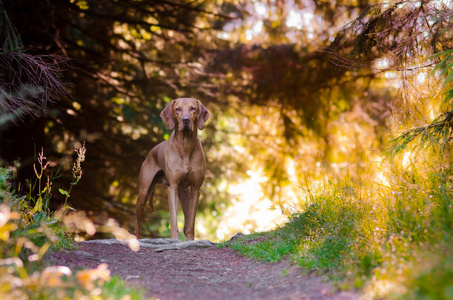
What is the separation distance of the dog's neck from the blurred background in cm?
238

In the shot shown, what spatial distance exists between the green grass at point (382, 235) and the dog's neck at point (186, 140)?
189 cm

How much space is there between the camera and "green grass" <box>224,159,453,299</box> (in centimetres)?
237

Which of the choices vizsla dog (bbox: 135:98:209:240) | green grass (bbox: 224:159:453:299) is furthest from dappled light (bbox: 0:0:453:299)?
vizsla dog (bbox: 135:98:209:240)

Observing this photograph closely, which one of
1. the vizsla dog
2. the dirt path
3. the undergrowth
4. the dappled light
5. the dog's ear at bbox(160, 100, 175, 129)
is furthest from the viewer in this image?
the dog's ear at bbox(160, 100, 175, 129)

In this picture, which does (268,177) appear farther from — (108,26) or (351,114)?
(108,26)

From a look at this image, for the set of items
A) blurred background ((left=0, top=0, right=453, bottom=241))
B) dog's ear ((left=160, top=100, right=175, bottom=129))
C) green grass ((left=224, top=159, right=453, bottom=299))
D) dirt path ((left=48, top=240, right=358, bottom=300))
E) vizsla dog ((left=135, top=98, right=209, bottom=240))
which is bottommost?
Answer: dirt path ((left=48, top=240, right=358, bottom=300))

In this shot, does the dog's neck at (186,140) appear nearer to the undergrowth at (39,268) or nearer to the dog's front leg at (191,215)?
the dog's front leg at (191,215)

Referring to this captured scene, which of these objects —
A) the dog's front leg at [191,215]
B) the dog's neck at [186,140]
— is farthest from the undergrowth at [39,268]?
the dog's front leg at [191,215]

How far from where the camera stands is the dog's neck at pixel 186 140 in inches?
244

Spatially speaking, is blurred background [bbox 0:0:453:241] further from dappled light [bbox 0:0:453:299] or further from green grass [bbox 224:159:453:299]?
green grass [bbox 224:159:453:299]

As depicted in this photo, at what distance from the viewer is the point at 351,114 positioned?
11.2 m

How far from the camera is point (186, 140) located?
6.20m

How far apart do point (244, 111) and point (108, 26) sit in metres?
3.97

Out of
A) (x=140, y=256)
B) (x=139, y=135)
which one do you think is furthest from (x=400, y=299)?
(x=139, y=135)
